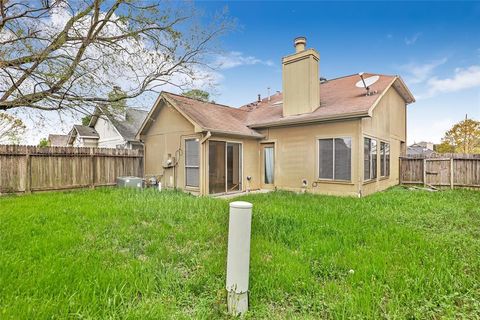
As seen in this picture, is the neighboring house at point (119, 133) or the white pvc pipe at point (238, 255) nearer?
the white pvc pipe at point (238, 255)

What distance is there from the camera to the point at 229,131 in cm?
967

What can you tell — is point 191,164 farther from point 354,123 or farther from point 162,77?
point 354,123

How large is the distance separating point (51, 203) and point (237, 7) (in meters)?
9.55

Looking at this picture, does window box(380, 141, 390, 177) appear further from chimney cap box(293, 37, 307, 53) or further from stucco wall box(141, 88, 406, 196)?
chimney cap box(293, 37, 307, 53)

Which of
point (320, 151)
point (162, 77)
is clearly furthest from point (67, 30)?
point (320, 151)

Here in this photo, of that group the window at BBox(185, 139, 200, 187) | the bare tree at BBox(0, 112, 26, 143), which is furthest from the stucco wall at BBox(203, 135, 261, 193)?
the bare tree at BBox(0, 112, 26, 143)

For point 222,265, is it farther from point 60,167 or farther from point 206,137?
point 60,167

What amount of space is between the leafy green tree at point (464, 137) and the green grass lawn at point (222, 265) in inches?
1019

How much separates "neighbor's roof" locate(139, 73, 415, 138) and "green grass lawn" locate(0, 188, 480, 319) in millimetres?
4362

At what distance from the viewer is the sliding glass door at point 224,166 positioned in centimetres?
1013

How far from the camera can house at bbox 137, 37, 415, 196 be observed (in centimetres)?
896

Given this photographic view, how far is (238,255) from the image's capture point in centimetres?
226

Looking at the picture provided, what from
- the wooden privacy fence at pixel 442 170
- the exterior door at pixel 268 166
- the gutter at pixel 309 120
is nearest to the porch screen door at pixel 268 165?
the exterior door at pixel 268 166

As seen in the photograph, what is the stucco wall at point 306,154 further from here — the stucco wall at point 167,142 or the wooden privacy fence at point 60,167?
the wooden privacy fence at point 60,167
